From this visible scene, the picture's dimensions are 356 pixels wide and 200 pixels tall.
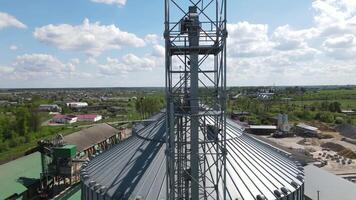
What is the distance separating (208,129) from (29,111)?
282 feet

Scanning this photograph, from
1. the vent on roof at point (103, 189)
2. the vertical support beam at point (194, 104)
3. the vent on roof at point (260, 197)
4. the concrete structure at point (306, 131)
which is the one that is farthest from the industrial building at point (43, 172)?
the concrete structure at point (306, 131)

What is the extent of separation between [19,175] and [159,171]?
2843cm

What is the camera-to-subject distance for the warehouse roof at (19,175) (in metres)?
35.3

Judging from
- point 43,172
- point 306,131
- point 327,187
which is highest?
point 327,187

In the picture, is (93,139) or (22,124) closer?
(93,139)

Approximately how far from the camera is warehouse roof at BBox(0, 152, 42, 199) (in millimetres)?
35281

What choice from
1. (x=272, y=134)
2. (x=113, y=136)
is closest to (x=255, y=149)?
Result: (x=113, y=136)

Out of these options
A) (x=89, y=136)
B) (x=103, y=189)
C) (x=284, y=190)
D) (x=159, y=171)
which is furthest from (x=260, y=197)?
(x=89, y=136)

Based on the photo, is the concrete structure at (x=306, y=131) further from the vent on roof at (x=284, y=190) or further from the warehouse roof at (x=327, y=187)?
the vent on roof at (x=284, y=190)

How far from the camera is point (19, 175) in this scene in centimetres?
3981

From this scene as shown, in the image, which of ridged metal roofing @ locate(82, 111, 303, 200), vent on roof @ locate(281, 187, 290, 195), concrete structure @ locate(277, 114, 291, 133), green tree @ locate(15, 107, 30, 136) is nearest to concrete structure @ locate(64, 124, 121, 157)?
green tree @ locate(15, 107, 30, 136)

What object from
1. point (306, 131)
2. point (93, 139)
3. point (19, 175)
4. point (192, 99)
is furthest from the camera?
point (306, 131)

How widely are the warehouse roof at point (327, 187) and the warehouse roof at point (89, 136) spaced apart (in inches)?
1390

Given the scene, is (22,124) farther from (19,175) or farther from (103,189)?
(103,189)
